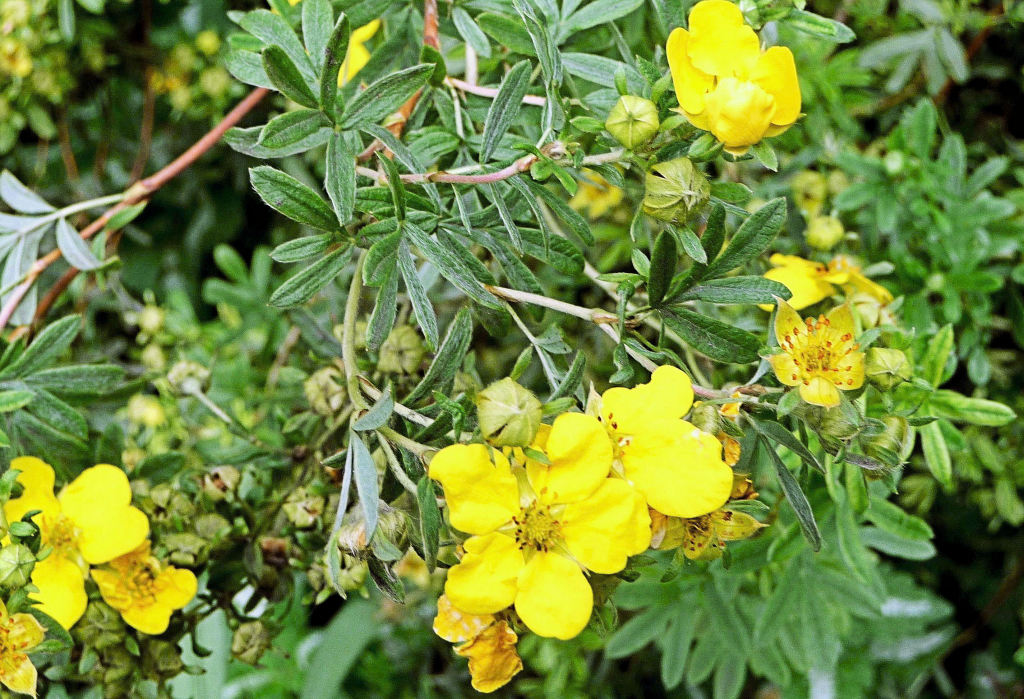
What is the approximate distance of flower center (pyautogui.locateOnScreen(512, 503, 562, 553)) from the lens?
33.1 inches

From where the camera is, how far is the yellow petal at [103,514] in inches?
41.4

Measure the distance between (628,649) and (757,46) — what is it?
1.01 metres

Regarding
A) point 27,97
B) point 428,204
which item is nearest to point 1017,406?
point 428,204

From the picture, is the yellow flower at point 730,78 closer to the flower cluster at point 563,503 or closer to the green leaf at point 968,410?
the flower cluster at point 563,503

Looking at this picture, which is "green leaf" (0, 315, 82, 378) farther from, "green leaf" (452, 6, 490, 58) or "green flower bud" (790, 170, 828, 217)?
"green flower bud" (790, 170, 828, 217)

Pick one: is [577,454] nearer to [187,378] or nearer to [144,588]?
[144,588]

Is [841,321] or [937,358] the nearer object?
[841,321]

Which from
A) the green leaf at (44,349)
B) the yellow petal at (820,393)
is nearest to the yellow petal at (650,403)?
the yellow petal at (820,393)

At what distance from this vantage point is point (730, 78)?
2.74ft

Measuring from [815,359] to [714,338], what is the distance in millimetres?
103

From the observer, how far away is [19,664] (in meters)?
0.90

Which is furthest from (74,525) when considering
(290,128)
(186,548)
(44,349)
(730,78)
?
(730,78)

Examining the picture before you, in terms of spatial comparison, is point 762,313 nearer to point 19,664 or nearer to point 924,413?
point 924,413

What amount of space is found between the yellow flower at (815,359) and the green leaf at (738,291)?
0.08 feet
